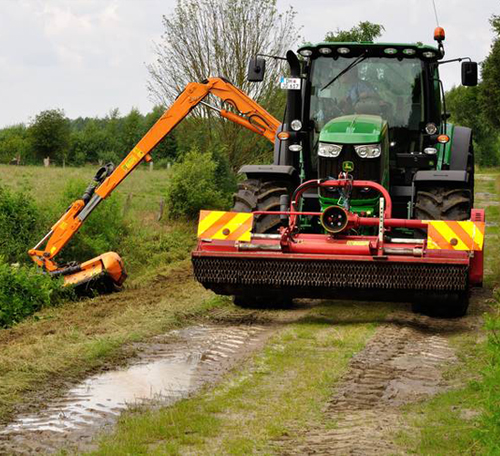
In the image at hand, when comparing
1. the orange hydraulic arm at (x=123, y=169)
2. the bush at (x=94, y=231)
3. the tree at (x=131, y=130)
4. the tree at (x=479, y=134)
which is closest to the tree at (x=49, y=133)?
the tree at (x=131, y=130)

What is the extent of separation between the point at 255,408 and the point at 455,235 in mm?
3825

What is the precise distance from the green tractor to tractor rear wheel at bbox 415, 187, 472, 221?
119 mm

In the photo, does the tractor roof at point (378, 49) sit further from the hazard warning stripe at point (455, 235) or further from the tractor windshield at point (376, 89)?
the hazard warning stripe at point (455, 235)

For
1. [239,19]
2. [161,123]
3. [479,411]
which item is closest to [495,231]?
[161,123]

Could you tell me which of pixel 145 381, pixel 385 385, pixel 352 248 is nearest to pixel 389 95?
pixel 352 248

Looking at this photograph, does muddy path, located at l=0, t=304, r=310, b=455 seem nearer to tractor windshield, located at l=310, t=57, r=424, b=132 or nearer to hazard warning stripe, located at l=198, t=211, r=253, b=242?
hazard warning stripe, located at l=198, t=211, r=253, b=242

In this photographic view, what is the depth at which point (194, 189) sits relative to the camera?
84.6 feet

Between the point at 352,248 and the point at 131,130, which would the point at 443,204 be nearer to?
the point at 352,248

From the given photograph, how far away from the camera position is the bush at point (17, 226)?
788 inches

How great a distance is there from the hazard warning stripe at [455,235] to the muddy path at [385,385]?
91 cm

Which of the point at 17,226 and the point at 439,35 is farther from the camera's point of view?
the point at 17,226

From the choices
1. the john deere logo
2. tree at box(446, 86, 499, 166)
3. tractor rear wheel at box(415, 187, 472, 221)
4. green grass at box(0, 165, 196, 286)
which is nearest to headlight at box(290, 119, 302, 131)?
the john deere logo

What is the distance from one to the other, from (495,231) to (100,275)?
9862 millimetres

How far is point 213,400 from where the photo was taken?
281 inches
